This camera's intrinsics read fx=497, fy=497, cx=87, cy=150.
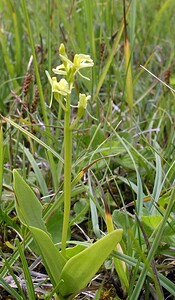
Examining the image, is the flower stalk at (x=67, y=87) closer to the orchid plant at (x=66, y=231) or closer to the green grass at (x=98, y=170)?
the orchid plant at (x=66, y=231)

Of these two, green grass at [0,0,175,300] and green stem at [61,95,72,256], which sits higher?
green stem at [61,95,72,256]

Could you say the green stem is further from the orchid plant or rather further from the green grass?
the green grass

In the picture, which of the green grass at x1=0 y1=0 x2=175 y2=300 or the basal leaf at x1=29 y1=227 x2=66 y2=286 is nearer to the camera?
the basal leaf at x1=29 y1=227 x2=66 y2=286

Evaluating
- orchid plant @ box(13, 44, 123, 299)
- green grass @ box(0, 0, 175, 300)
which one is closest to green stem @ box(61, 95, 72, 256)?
orchid plant @ box(13, 44, 123, 299)

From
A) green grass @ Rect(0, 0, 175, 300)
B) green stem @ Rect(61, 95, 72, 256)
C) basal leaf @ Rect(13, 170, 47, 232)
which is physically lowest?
green grass @ Rect(0, 0, 175, 300)

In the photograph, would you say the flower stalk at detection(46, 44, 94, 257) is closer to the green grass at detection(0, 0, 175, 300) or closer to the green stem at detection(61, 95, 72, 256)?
the green stem at detection(61, 95, 72, 256)

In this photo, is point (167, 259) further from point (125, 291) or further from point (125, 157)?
point (125, 157)

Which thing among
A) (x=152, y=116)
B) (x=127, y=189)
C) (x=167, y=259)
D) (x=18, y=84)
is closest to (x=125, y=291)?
(x=167, y=259)

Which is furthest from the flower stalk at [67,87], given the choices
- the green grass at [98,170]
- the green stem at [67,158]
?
the green grass at [98,170]
